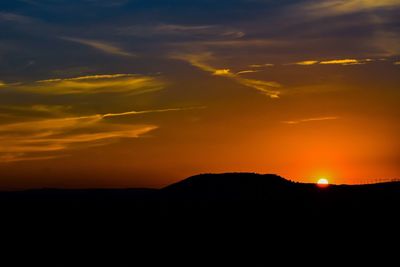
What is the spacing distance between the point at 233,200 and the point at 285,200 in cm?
717

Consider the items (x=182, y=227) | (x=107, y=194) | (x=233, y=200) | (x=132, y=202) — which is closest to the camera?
(x=182, y=227)

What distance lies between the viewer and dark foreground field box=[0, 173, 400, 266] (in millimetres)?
63406

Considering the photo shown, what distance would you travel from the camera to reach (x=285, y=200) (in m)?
82.5

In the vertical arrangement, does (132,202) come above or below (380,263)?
above

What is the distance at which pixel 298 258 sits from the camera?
6084 centimetres

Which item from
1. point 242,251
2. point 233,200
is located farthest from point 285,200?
point 242,251

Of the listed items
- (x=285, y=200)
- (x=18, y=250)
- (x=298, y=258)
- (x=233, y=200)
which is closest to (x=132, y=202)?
(x=233, y=200)

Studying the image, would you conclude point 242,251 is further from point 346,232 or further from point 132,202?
point 132,202

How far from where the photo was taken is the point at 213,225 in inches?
2881

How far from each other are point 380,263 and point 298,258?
20.9 ft

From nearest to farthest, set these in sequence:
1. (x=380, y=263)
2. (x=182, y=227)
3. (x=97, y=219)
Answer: (x=380, y=263) → (x=182, y=227) → (x=97, y=219)

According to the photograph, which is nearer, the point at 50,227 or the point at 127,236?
the point at 127,236

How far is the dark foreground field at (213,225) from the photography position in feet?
208

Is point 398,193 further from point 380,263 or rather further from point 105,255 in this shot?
point 105,255
